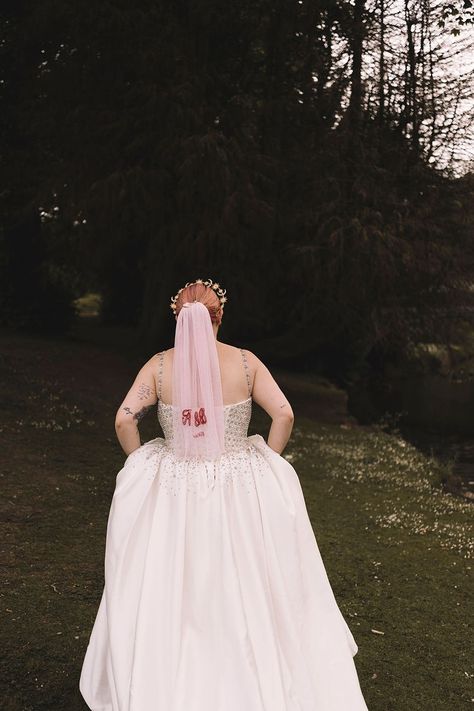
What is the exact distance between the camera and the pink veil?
4762mm

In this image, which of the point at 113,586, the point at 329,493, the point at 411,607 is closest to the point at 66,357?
the point at 329,493

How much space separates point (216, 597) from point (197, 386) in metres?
1.27

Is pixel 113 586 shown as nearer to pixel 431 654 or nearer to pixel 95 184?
pixel 431 654

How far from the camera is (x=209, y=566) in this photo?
4660 millimetres

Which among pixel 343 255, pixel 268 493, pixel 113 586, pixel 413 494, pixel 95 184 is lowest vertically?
pixel 413 494

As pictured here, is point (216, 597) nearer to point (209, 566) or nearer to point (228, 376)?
point (209, 566)

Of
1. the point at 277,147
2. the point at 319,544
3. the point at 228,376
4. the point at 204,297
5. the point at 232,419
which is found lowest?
the point at 319,544

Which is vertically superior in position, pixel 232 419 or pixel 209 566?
pixel 232 419

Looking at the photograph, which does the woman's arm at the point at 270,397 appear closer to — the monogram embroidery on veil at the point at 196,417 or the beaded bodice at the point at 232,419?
the beaded bodice at the point at 232,419

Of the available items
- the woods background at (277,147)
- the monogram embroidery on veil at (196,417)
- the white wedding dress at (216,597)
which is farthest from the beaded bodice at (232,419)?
the woods background at (277,147)

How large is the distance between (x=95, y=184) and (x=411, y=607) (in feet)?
38.3

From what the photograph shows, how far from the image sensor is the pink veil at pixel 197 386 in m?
4.76

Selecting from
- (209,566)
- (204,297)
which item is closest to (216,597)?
(209,566)

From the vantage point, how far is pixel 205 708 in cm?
435
